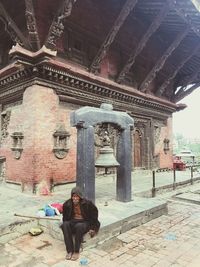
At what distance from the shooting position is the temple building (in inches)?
318

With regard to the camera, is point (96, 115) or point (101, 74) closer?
point (96, 115)

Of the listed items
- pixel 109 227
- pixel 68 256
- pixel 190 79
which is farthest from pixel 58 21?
pixel 190 79

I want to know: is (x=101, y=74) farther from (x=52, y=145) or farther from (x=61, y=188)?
(x=61, y=188)

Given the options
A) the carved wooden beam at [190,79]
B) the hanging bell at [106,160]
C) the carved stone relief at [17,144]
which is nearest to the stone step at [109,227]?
the hanging bell at [106,160]

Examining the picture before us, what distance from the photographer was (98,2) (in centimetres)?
1014

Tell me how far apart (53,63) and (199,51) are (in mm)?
8078

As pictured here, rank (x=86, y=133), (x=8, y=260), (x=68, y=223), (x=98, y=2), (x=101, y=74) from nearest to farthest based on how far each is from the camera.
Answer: (x=8, y=260)
(x=68, y=223)
(x=86, y=133)
(x=98, y=2)
(x=101, y=74)

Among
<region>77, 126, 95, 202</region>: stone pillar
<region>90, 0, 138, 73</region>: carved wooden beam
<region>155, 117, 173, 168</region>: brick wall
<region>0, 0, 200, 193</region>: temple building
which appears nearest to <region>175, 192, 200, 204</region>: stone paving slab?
<region>0, 0, 200, 193</region>: temple building

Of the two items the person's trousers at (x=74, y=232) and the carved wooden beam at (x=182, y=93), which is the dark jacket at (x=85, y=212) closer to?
the person's trousers at (x=74, y=232)

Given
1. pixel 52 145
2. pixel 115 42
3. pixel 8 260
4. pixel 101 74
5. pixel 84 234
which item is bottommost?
pixel 8 260

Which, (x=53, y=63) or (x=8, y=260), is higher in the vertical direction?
(x=53, y=63)

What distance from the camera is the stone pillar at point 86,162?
17.7 ft

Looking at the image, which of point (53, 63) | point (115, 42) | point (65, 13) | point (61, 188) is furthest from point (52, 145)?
point (115, 42)

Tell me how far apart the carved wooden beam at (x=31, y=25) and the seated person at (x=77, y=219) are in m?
5.22
